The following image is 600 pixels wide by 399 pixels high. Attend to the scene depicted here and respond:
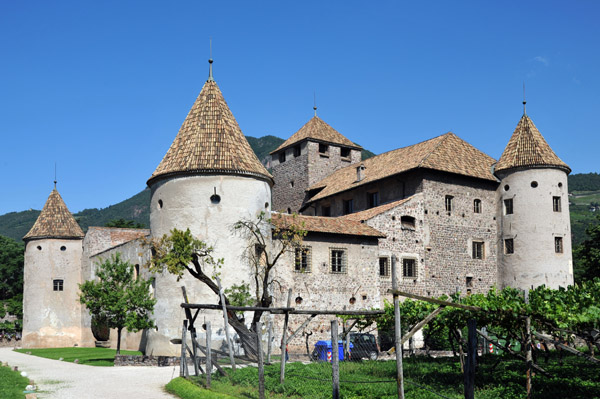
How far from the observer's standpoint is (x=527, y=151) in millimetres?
40656

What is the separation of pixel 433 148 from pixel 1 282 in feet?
204

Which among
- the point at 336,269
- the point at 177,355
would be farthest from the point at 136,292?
the point at 336,269

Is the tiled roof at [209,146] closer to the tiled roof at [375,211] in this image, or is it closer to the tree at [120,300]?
the tree at [120,300]

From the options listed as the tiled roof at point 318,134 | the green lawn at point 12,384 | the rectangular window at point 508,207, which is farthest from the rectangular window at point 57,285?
the rectangular window at point 508,207

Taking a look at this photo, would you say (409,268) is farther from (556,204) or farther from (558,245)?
(556,204)

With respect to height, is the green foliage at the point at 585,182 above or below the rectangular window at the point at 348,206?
above

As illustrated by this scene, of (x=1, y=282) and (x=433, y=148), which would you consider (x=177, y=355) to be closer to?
(x=433, y=148)

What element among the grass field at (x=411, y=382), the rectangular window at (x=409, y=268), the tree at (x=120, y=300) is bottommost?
the grass field at (x=411, y=382)

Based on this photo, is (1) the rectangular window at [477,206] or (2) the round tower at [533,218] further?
(1) the rectangular window at [477,206]

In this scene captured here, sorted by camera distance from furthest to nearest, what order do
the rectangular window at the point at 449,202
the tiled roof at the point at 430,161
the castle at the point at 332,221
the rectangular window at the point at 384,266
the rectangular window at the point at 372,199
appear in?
the rectangular window at the point at 372,199, the rectangular window at the point at 449,202, the tiled roof at the point at 430,161, the rectangular window at the point at 384,266, the castle at the point at 332,221

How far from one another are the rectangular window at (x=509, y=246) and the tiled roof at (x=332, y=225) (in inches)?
375

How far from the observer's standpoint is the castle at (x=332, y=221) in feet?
94.9

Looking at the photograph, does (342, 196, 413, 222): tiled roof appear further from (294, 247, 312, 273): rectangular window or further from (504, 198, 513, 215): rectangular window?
(504, 198, 513, 215): rectangular window

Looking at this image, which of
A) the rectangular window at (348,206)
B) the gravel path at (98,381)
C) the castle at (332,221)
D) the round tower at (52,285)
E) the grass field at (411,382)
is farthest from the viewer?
the round tower at (52,285)
